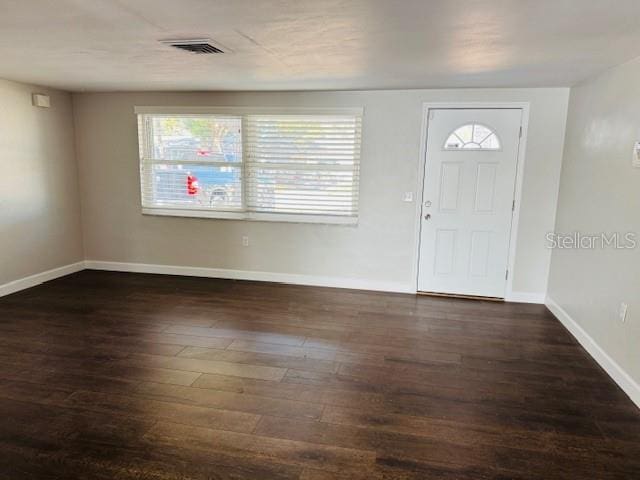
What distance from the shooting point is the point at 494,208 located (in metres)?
4.45

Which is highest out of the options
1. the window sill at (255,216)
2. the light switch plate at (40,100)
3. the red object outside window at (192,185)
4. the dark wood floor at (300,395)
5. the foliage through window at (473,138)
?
the light switch plate at (40,100)

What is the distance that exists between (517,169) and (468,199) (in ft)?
1.88

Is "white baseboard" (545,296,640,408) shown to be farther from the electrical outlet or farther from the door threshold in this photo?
the door threshold

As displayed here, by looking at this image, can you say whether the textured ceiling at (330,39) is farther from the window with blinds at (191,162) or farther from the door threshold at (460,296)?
the door threshold at (460,296)

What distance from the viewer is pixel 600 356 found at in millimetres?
3119

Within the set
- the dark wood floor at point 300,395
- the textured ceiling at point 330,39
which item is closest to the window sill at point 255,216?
the dark wood floor at point 300,395

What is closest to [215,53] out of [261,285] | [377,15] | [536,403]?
[377,15]

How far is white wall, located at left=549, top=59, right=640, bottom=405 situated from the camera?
279cm

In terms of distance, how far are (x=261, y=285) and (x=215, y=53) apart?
9.12ft

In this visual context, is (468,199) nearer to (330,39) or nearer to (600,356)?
(600,356)

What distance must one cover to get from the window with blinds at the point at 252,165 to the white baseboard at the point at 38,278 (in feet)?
4.07

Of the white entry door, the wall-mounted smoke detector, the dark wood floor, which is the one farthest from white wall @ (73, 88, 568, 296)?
the wall-mounted smoke detector

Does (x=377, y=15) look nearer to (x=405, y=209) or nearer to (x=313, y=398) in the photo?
(x=313, y=398)

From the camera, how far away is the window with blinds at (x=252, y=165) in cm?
475
